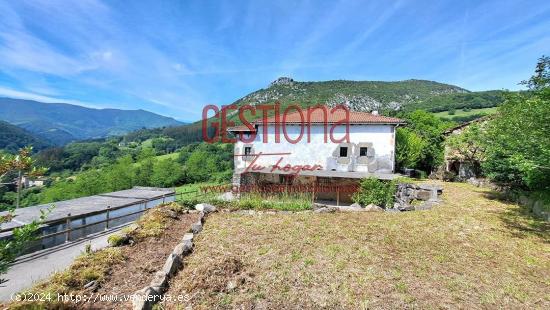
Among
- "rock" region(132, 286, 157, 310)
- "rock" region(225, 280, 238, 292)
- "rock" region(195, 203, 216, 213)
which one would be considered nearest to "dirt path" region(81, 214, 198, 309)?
"rock" region(132, 286, 157, 310)

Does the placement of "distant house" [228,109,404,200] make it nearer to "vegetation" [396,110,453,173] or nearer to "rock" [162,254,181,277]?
"vegetation" [396,110,453,173]

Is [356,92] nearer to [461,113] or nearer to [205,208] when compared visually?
[461,113]

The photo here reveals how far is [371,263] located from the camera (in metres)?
5.52

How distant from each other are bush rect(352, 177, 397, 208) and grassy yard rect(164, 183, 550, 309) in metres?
3.92

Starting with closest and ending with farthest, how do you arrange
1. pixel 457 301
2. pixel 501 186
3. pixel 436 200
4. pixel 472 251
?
pixel 457 301
pixel 472 251
pixel 436 200
pixel 501 186

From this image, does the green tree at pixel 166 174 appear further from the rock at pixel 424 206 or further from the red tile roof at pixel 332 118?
the rock at pixel 424 206

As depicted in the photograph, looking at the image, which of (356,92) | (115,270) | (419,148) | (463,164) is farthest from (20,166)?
(356,92)

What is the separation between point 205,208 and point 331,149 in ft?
31.8

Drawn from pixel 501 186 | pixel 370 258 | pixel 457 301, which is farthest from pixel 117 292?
pixel 501 186

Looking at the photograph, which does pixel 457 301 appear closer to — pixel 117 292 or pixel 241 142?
pixel 117 292

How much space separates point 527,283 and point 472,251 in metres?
1.43

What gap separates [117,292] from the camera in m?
4.41

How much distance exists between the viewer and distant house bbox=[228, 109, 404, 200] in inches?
653

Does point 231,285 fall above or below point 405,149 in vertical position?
below
